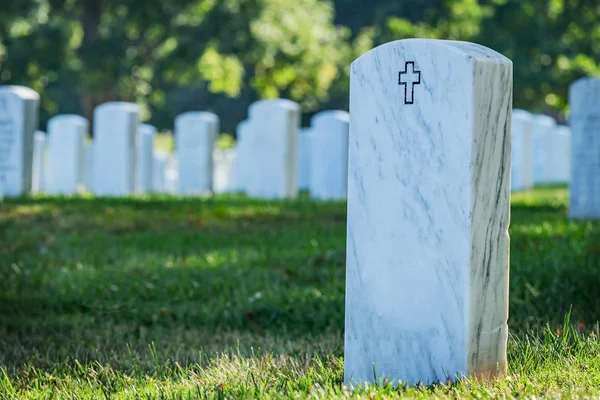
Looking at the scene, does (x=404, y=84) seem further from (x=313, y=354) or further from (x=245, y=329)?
(x=245, y=329)

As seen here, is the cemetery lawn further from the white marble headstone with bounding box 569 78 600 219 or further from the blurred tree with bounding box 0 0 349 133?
the blurred tree with bounding box 0 0 349 133

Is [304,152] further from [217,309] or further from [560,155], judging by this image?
[217,309]

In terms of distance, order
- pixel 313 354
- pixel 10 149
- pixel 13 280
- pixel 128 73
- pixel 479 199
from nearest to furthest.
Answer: pixel 479 199, pixel 313 354, pixel 13 280, pixel 10 149, pixel 128 73

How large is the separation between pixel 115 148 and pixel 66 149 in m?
2.38

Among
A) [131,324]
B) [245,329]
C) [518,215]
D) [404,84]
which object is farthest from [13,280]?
[518,215]

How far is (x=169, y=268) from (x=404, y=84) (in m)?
3.81

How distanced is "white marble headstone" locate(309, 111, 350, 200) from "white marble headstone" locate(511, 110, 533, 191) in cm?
377

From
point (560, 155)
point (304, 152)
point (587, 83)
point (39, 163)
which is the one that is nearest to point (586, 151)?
point (587, 83)

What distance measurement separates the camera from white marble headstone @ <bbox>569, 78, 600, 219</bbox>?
1055cm

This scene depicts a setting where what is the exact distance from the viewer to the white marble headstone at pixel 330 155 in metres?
16.1

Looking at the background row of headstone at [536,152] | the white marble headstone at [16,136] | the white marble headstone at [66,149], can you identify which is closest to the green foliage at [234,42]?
the background row of headstone at [536,152]

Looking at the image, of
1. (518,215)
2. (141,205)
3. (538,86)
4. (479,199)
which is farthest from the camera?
(538,86)

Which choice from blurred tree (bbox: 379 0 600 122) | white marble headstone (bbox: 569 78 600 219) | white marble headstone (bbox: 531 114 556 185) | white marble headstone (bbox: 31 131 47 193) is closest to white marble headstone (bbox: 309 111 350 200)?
white marble headstone (bbox: 569 78 600 219)

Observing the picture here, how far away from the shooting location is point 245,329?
5.46 meters
